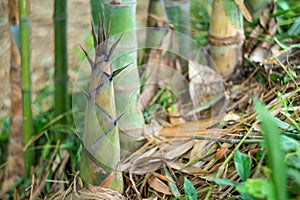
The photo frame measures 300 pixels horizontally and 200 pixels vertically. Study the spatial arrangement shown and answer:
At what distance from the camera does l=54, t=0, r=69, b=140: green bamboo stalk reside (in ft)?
3.28

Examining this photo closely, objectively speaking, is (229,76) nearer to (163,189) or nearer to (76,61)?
(163,189)

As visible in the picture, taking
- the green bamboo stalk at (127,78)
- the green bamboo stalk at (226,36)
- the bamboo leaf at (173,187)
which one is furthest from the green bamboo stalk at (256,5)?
the bamboo leaf at (173,187)

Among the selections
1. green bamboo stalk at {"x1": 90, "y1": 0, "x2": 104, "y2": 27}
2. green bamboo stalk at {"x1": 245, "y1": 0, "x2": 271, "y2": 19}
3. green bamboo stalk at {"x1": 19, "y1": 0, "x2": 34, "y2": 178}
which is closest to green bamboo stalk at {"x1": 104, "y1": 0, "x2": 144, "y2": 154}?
Answer: green bamboo stalk at {"x1": 90, "y1": 0, "x2": 104, "y2": 27}

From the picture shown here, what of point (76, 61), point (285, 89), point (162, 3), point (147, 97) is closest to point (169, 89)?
point (147, 97)

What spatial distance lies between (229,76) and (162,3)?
0.74 ft

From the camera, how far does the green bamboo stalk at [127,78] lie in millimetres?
768

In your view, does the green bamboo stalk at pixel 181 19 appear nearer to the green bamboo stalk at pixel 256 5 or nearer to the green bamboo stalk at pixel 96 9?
the green bamboo stalk at pixel 256 5

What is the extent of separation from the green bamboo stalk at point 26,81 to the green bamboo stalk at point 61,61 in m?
0.08

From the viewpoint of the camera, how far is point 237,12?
39.1 inches

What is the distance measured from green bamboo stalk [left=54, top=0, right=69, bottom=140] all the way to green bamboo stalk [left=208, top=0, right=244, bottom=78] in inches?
11.4

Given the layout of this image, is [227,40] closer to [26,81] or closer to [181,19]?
[181,19]

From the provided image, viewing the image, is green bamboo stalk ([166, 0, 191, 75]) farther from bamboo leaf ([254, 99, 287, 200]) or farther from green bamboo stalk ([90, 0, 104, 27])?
bamboo leaf ([254, 99, 287, 200])

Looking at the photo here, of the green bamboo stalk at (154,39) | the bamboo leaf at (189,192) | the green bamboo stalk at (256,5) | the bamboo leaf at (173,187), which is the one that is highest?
the green bamboo stalk at (256,5)

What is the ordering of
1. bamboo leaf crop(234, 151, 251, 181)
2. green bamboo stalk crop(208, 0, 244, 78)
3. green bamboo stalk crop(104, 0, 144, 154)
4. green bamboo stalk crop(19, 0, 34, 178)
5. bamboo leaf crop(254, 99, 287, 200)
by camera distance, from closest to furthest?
bamboo leaf crop(254, 99, 287, 200), bamboo leaf crop(234, 151, 251, 181), green bamboo stalk crop(104, 0, 144, 154), green bamboo stalk crop(19, 0, 34, 178), green bamboo stalk crop(208, 0, 244, 78)
